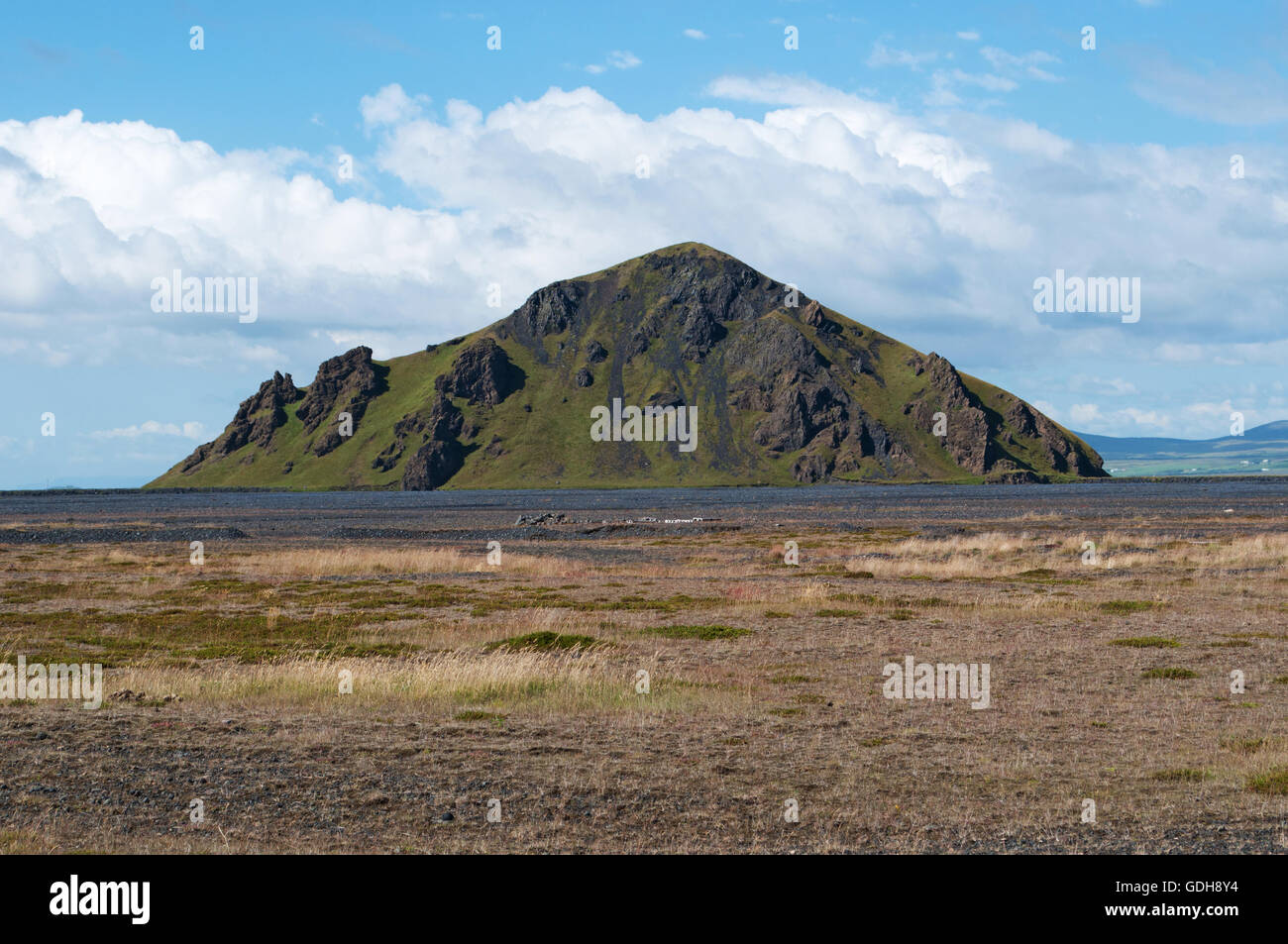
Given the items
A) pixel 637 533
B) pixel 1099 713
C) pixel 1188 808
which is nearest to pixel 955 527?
pixel 637 533

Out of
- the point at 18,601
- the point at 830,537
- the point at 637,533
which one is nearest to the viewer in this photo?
the point at 18,601

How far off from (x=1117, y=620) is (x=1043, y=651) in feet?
27.8

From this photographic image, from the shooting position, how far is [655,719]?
20938 millimetres

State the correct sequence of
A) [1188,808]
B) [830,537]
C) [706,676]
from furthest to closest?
[830,537] → [706,676] → [1188,808]

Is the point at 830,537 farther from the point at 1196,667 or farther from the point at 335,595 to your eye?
the point at 1196,667

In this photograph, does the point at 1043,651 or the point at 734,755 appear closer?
the point at 734,755

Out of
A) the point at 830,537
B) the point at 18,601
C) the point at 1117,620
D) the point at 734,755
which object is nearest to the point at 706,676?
the point at 734,755

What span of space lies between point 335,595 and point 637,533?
170 feet

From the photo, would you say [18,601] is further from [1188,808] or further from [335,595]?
[1188,808]

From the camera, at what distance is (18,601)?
45625 mm

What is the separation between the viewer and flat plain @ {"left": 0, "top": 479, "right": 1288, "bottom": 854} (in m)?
13.8

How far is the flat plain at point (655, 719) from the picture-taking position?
13758mm

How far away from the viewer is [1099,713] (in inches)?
846

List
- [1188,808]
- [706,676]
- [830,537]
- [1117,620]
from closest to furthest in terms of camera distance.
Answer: [1188,808]
[706,676]
[1117,620]
[830,537]
